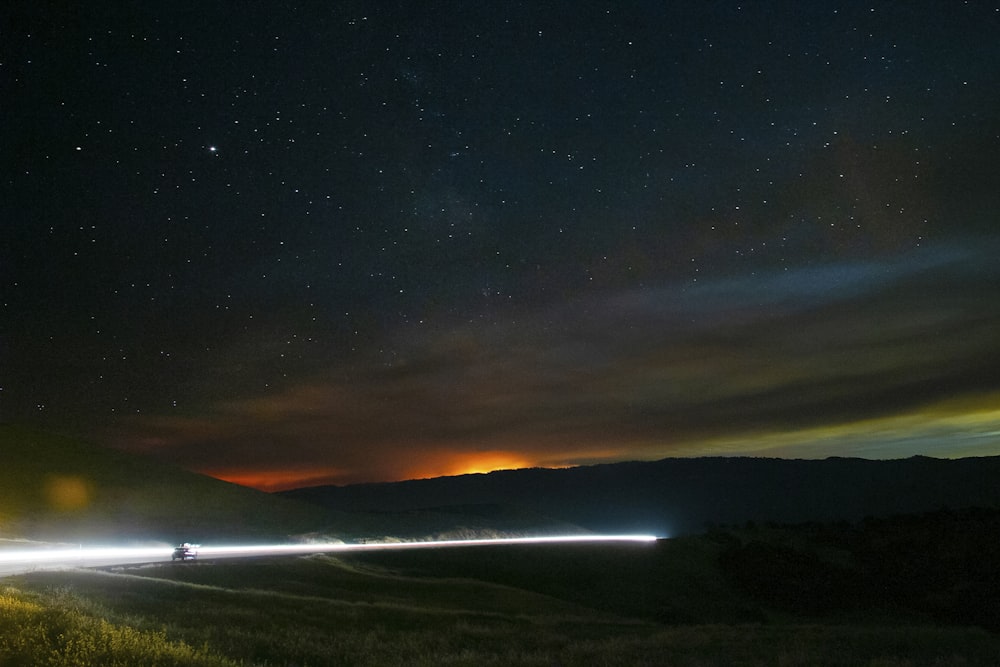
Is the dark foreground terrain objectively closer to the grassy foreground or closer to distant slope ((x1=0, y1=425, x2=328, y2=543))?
the grassy foreground

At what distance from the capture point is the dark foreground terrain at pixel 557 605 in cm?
1550

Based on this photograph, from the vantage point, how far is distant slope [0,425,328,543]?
84000 mm

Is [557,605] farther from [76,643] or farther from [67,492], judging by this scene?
[67,492]

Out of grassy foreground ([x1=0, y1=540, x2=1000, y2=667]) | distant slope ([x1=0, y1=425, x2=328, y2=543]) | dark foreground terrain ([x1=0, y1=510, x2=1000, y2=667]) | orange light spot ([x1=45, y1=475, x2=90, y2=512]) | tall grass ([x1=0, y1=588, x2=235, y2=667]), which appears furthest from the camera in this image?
orange light spot ([x1=45, y1=475, x2=90, y2=512])

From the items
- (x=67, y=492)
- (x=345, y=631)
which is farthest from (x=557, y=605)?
(x=67, y=492)

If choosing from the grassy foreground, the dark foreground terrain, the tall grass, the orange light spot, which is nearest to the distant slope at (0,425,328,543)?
the orange light spot

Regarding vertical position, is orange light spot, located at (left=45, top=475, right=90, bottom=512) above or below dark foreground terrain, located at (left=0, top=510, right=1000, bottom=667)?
above

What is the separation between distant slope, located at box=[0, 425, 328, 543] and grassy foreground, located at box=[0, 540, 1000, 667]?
49.5 m

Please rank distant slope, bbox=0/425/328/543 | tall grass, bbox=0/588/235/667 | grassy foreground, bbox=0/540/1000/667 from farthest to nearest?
distant slope, bbox=0/425/328/543 < grassy foreground, bbox=0/540/1000/667 < tall grass, bbox=0/588/235/667

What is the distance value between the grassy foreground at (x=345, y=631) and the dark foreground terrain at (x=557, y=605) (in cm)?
8

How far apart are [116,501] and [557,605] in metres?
96.0

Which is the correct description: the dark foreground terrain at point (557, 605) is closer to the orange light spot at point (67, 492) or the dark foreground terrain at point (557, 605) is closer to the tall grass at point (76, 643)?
the tall grass at point (76, 643)

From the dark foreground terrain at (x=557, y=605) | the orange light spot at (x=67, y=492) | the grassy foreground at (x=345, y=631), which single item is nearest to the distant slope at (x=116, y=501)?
the orange light spot at (x=67, y=492)

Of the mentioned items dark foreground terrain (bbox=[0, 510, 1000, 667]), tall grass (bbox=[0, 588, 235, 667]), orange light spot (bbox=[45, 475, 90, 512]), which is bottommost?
dark foreground terrain (bbox=[0, 510, 1000, 667])
